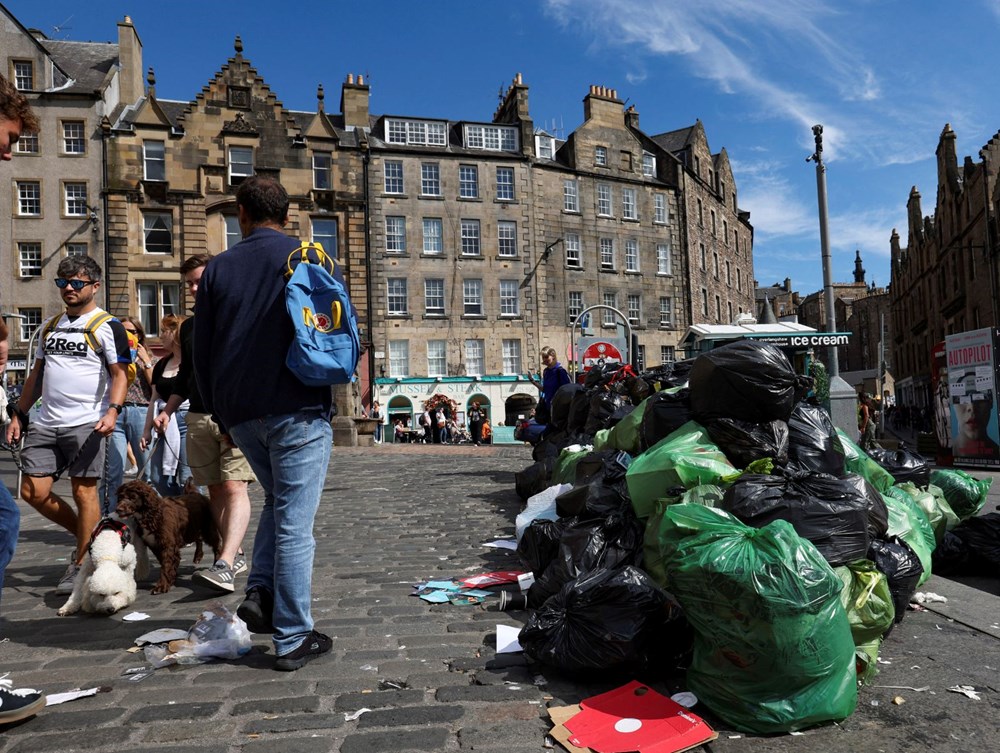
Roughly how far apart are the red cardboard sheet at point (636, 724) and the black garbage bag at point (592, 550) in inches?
41.2

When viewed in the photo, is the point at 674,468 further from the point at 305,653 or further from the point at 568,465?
the point at 568,465

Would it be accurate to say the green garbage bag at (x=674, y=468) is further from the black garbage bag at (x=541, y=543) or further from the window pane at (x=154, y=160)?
the window pane at (x=154, y=160)

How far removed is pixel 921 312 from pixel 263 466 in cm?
5721

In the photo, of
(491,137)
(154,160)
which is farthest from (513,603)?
(491,137)

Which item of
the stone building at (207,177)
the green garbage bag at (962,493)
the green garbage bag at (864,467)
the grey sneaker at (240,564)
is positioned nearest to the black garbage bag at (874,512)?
the green garbage bag at (864,467)

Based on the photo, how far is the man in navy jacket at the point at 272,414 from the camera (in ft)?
10.3

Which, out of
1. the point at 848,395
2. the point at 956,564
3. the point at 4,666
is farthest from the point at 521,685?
the point at 848,395

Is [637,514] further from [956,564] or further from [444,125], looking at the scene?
[444,125]

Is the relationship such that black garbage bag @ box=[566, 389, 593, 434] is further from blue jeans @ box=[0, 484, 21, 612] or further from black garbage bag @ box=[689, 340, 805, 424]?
blue jeans @ box=[0, 484, 21, 612]

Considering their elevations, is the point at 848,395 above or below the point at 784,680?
above

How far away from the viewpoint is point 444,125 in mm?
37281

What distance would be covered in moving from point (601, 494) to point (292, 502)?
202 centimetres

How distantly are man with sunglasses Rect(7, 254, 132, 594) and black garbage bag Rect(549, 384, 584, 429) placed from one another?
543 cm

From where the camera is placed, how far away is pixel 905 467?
6.04 metres
